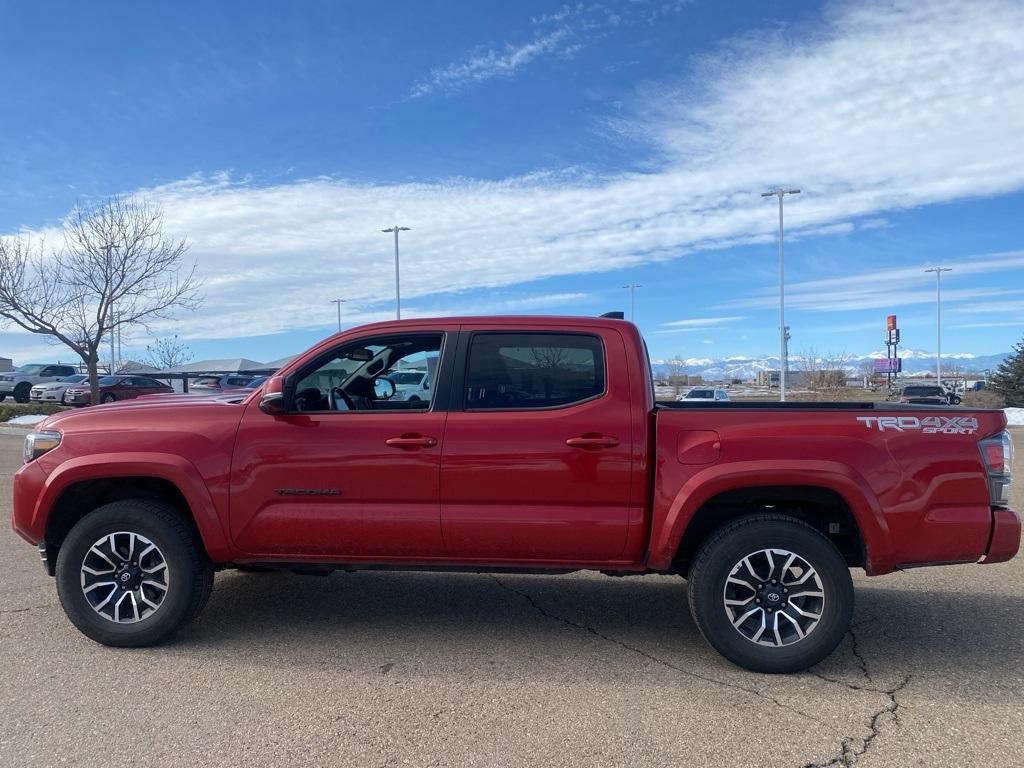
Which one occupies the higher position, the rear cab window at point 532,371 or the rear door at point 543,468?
the rear cab window at point 532,371

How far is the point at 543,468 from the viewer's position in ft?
14.8

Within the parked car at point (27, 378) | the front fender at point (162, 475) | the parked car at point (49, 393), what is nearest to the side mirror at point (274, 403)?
the front fender at point (162, 475)

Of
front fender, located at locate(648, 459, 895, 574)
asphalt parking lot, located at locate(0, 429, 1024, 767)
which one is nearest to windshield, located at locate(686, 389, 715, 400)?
asphalt parking lot, located at locate(0, 429, 1024, 767)

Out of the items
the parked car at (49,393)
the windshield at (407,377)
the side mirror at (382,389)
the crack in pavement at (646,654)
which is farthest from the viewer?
the parked car at (49,393)

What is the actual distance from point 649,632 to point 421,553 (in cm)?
153

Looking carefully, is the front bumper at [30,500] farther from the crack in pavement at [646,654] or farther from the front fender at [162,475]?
the crack in pavement at [646,654]

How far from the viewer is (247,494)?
15.4 feet

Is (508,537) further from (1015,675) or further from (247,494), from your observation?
(1015,675)

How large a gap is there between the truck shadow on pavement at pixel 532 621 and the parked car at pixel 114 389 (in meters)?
27.0

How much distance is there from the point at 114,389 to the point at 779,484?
31274mm

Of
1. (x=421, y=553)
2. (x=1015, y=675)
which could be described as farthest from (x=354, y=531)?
(x=1015, y=675)

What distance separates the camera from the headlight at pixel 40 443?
4.83 metres

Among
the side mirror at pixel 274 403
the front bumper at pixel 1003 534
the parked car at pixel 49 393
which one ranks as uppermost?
the side mirror at pixel 274 403

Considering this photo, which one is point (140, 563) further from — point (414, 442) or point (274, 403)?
point (414, 442)
